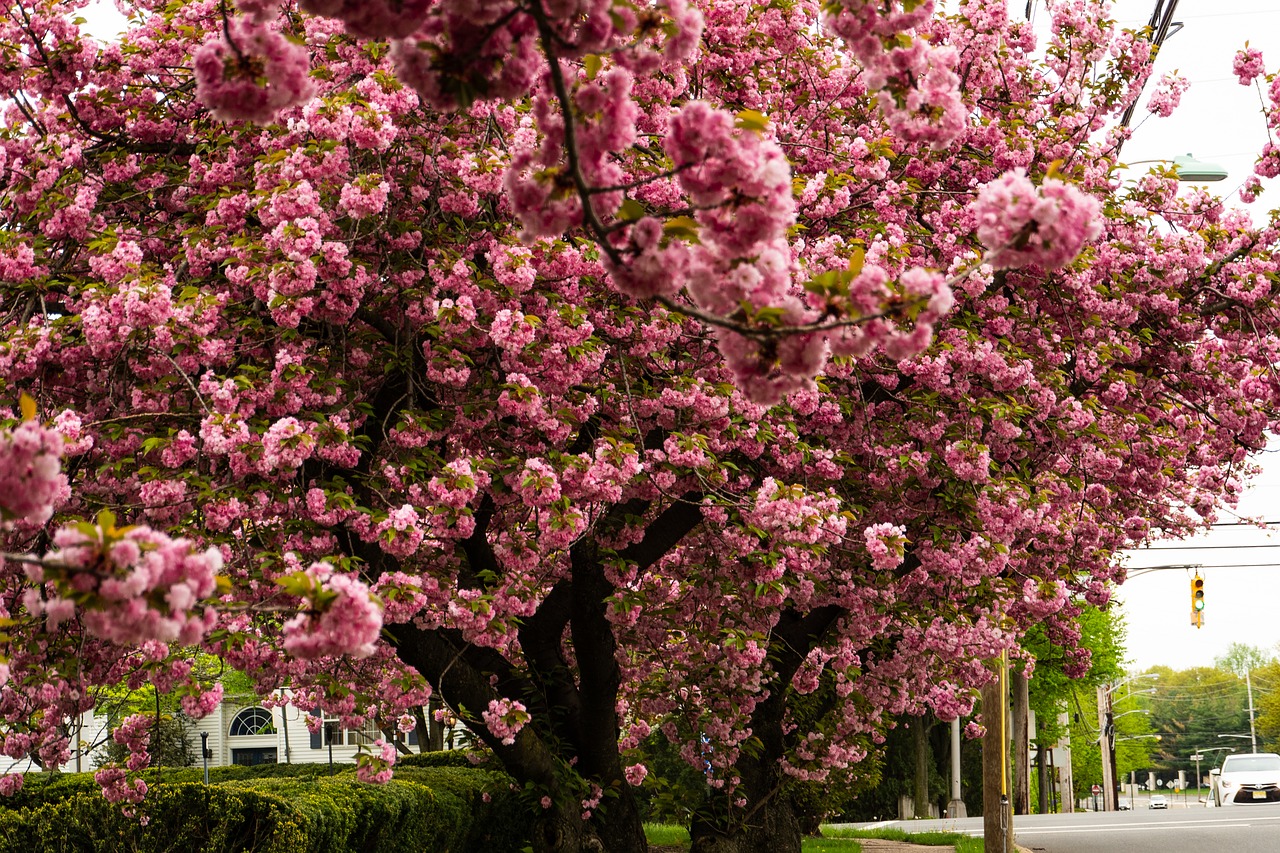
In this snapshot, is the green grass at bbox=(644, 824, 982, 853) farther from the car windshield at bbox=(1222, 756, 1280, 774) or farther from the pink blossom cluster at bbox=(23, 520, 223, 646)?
the car windshield at bbox=(1222, 756, 1280, 774)

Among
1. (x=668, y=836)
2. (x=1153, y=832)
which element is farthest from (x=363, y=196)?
(x=1153, y=832)

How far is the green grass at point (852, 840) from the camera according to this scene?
58.5 feet

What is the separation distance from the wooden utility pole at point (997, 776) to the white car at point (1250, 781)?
74.6 feet

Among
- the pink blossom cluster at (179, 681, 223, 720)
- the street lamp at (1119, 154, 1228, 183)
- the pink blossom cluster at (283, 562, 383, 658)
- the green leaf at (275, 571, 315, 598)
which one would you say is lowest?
the pink blossom cluster at (179, 681, 223, 720)

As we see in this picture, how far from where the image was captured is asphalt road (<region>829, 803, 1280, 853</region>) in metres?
18.0

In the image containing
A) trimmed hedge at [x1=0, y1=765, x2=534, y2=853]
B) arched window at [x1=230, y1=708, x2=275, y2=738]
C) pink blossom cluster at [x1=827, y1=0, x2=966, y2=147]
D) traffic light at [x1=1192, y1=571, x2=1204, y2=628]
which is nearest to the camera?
pink blossom cluster at [x1=827, y1=0, x2=966, y2=147]

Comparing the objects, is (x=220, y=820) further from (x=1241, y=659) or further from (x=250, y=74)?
(x=1241, y=659)

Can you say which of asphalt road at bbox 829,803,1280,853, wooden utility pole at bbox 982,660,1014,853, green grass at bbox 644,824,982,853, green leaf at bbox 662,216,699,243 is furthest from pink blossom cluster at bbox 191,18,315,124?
asphalt road at bbox 829,803,1280,853

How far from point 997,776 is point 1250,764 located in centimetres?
2513

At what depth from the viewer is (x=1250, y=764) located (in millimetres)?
34938

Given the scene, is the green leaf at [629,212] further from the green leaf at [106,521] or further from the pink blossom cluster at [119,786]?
the pink blossom cluster at [119,786]

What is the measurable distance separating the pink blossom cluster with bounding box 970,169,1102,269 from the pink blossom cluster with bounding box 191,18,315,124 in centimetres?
176

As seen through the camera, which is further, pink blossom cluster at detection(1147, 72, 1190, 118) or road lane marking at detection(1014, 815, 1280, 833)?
road lane marking at detection(1014, 815, 1280, 833)

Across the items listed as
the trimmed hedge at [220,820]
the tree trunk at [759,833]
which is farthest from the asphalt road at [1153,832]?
the trimmed hedge at [220,820]
